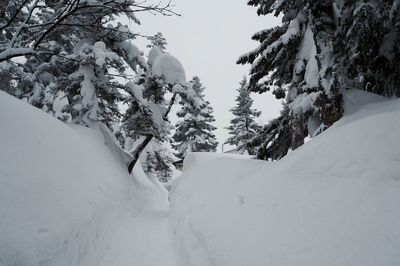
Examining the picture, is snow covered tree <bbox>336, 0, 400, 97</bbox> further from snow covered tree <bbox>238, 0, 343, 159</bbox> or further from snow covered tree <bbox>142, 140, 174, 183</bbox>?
snow covered tree <bbox>142, 140, 174, 183</bbox>

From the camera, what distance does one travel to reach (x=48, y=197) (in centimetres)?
477

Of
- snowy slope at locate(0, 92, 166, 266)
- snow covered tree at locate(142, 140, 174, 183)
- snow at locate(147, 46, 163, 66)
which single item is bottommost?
snow covered tree at locate(142, 140, 174, 183)

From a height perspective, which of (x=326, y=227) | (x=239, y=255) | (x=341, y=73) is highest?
(x=341, y=73)

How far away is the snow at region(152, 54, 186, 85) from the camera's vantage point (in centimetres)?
1305

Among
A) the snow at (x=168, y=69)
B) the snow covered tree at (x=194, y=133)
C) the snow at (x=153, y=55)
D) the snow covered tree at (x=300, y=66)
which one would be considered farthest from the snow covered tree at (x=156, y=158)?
the snow covered tree at (x=300, y=66)

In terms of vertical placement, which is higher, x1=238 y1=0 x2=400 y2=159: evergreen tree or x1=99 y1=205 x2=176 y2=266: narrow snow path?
x1=238 y1=0 x2=400 y2=159: evergreen tree

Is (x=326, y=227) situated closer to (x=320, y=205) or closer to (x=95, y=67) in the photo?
(x=320, y=205)

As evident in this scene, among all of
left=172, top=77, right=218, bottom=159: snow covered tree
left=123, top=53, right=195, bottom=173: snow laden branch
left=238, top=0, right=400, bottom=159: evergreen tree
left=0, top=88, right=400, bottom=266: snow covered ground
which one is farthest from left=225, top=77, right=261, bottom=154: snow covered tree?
left=0, top=88, right=400, bottom=266: snow covered ground

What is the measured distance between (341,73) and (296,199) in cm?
371

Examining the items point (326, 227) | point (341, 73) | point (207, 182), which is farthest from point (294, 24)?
point (326, 227)

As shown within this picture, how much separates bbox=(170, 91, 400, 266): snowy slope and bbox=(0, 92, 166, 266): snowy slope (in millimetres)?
2144

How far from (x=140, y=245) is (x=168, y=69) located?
8715 millimetres

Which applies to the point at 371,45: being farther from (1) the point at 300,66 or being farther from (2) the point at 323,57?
(1) the point at 300,66

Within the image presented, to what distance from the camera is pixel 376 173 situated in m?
3.55
